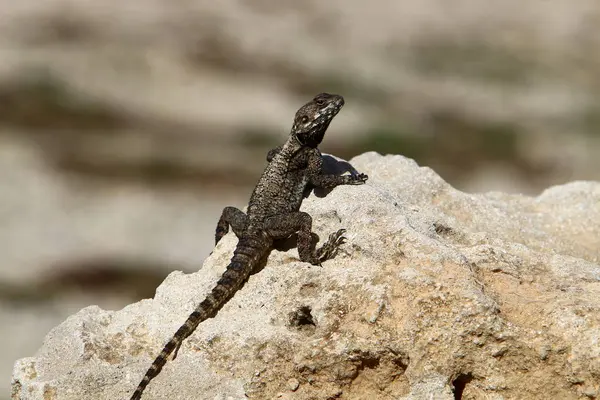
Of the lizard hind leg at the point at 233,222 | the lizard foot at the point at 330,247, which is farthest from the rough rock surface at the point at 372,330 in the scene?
the lizard hind leg at the point at 233,222

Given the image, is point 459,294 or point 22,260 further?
point 22,260

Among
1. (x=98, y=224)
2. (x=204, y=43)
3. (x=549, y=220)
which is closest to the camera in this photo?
(x=549, y=220)

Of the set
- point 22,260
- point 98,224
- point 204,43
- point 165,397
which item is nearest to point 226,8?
point 204,43

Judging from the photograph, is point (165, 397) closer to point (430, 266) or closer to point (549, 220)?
point (430, 266)

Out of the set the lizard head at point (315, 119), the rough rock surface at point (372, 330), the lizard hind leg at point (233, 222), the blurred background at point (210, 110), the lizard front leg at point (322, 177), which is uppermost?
the blurred background at point (210, 110)

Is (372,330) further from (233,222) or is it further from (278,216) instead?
(233,222)

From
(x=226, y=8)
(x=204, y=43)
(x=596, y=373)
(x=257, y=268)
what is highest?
(x=226, y=8)

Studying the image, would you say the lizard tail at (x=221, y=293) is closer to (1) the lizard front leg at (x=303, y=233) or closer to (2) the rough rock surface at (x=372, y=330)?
(2) the rough rock surface at (x=372, y=330)
